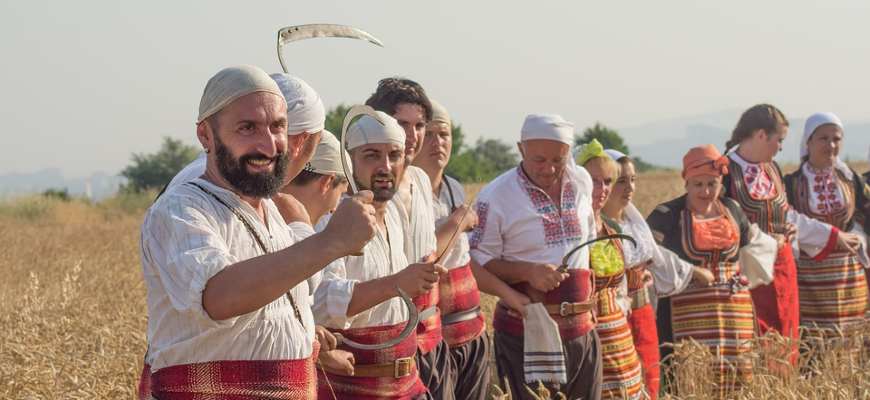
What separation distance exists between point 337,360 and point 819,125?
5.64m

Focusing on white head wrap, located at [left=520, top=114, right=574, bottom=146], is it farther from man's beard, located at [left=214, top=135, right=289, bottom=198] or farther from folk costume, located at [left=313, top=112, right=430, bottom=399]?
man's beard, located at [left=214, top=135, right=289, bottom=198]

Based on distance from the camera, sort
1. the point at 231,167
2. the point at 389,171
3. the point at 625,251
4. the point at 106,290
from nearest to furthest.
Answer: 1. the point at 231,167
2. the point at 389,171
3. the point at 625,251
4. the point at 106,290

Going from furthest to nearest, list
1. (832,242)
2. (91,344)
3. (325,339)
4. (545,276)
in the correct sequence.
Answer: (832,242), (91,344), (545,276), (325,339)

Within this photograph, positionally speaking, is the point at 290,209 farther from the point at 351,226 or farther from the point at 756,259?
the point at 756,259

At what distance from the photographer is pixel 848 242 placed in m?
7.95

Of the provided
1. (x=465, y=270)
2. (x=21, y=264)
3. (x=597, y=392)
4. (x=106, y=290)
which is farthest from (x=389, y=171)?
(x=21, y=264)

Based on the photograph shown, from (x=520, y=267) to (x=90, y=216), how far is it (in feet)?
70.2

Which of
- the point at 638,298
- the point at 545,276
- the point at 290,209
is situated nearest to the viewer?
the point at 290,209

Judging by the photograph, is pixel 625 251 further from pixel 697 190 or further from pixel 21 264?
pixel 21 264

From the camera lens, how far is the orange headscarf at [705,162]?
21.9 ft

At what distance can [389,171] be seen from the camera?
13.2 feet

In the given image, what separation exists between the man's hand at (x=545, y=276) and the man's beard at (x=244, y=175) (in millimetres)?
2678

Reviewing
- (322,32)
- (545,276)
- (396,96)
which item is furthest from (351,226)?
(545,276)

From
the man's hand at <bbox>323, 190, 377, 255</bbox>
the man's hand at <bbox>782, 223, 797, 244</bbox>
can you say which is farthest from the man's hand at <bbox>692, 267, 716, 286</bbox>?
the man's hand at <bbox>323, 190, 377, 255</bbox>
